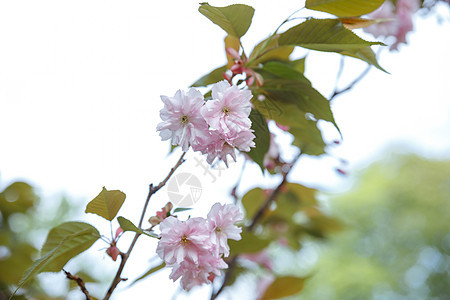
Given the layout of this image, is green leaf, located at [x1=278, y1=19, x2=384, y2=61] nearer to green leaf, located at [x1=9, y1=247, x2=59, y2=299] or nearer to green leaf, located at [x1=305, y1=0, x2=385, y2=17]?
green leaf, located at [x1=305, y1=0, x2=385, y2=17]

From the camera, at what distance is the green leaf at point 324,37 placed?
0.49 meters

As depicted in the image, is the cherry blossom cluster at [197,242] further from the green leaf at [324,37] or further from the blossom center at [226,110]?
the green leaf at [324,37]

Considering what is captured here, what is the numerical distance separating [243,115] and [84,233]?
0.22m

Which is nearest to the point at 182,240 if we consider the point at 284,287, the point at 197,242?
the point at 197,242

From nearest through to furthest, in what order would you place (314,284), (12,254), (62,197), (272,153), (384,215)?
(272,153) < (12,254) < (62,197) < (314,284) < (384,215)

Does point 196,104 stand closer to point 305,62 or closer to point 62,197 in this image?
point 305,62

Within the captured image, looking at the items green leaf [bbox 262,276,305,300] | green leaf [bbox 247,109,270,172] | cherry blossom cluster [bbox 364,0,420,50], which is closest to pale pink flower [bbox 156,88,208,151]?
green leaf [bbox 247,109,270,172]

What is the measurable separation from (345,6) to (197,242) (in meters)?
0.33

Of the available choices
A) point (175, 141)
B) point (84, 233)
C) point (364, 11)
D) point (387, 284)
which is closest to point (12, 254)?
point (84, 233)

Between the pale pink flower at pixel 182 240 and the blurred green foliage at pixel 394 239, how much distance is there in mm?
7785

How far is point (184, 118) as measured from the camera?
410mm

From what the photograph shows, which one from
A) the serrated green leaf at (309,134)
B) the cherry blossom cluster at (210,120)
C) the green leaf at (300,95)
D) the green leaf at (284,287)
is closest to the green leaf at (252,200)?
the green leaf at (284,287)

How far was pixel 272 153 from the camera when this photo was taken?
2.42ft

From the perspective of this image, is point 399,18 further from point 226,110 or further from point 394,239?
point 394,239
